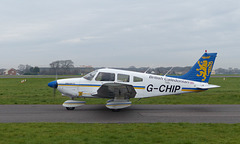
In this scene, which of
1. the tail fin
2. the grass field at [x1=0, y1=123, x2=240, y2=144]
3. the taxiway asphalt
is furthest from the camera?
the tail fin

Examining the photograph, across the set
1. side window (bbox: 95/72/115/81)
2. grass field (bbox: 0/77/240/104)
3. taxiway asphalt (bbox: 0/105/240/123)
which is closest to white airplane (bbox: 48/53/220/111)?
side window (bbox: 95/72/115/81)

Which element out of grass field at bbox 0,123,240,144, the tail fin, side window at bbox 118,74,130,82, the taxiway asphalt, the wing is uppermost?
the tail fin

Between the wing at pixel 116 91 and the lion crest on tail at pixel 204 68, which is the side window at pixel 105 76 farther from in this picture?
the lion crest on tail at pixel 204 68

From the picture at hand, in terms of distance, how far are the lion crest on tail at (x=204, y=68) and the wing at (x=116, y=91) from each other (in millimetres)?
3866

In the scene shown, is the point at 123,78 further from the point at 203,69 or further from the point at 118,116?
the point at 203,69

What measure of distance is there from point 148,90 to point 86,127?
→ 5.04 metres

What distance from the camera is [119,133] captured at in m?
6.13

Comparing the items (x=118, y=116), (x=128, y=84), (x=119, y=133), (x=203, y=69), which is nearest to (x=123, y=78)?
(x=128, y=84)

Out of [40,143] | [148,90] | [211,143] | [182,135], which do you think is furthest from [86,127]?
[148,90]

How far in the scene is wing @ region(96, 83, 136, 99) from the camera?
9.58 metres

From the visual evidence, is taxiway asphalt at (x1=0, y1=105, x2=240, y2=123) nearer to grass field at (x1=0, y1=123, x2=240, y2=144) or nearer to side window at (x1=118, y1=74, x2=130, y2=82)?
grass field at (x1=0, y1=123, x2=240, y2=144)

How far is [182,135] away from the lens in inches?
234

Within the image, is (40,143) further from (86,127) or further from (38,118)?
(38,118)

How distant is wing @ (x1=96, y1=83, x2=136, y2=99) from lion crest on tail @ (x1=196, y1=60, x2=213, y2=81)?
387 cm
